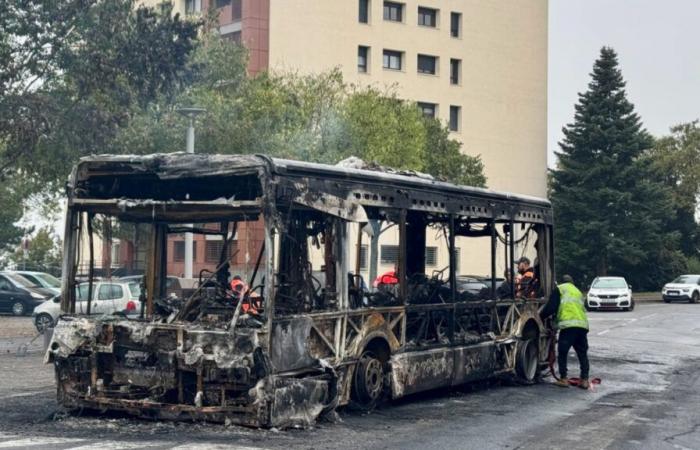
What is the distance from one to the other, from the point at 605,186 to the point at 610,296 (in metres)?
18.2

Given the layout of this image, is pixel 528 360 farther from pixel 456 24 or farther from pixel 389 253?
pixel 456 24

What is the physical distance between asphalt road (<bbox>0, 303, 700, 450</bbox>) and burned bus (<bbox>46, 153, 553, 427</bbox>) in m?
0.32

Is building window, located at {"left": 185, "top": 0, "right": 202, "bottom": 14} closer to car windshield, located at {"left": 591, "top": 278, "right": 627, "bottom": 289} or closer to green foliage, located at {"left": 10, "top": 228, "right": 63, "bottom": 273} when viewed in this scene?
green foliage, located at {"left": 10, "top": 228, "right": 63, "bottom": 273}

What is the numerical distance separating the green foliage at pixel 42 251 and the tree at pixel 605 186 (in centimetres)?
2652

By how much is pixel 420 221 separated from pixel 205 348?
4.87 meters

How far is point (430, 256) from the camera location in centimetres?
1600

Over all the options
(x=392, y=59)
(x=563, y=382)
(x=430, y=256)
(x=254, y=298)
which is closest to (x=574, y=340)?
(x=563, y=382)

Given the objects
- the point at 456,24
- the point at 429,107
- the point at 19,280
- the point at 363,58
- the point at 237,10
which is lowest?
the point at 19,280

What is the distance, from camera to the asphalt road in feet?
35.6

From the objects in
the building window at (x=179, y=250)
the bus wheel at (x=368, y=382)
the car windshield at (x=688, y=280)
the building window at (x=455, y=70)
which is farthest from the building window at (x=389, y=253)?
the building window at (x=455, y=70)

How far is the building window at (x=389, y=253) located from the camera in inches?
554

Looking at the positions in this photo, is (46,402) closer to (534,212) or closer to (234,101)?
(534,212)

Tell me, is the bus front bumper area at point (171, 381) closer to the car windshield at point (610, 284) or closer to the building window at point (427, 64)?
the car windshield at point (610, 284)

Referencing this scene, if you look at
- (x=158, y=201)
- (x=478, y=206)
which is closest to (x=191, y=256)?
(x=158, y=201)
